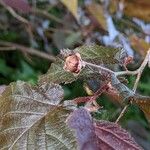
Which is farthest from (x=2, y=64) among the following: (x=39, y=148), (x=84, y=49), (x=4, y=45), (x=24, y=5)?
(x=39, y=148)

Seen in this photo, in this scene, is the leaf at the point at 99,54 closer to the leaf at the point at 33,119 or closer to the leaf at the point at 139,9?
the leaf at the point at 33,119

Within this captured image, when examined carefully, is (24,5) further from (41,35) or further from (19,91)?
(41,35)

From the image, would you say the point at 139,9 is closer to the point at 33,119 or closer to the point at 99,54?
the point at 99,54

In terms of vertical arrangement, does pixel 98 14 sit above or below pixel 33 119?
below

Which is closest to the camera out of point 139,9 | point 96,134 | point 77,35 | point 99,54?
point 96,134

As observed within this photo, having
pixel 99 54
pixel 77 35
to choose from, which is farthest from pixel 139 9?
pixel 99 54

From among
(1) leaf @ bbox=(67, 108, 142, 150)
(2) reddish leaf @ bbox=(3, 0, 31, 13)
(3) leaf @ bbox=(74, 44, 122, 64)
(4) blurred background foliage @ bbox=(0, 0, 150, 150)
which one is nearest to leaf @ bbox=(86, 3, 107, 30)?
(4) blurred background foliage @ bbox=(0, 0, 150, 150)
